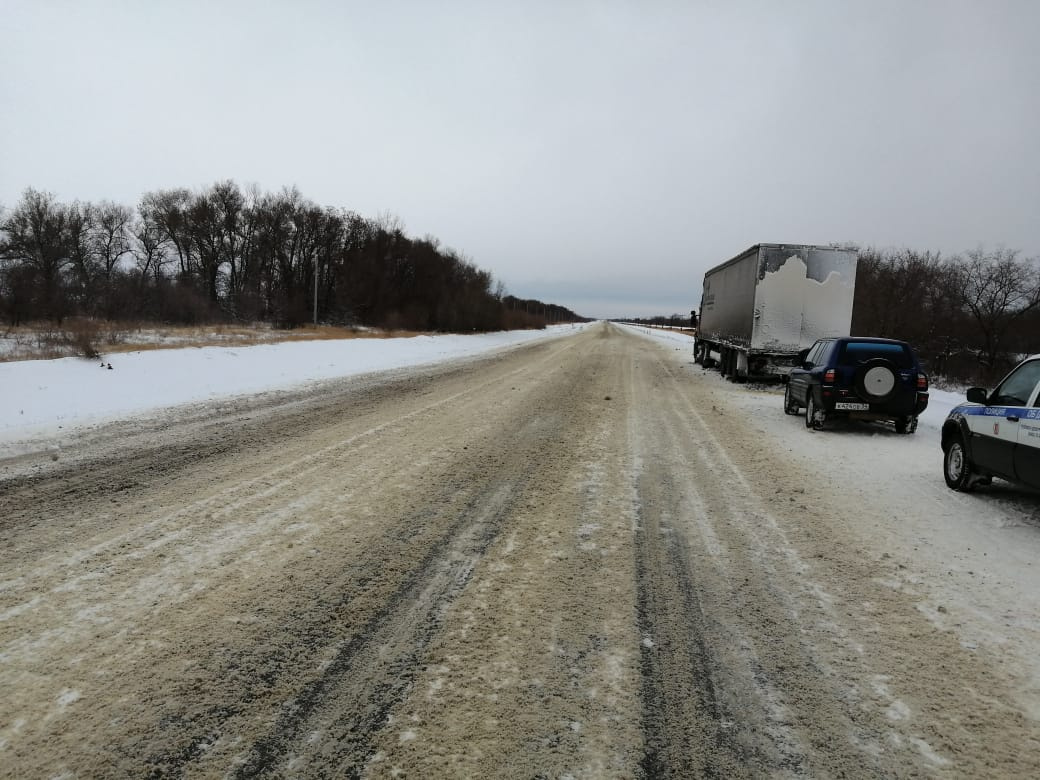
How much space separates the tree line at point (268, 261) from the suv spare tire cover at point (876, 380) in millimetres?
45326

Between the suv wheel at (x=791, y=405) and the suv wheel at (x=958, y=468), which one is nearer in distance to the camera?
the suv wheel at (x=958, y=468)

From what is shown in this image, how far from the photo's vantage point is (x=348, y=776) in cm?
211

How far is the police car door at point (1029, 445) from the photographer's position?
5.07 meters

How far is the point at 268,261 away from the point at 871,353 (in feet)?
207

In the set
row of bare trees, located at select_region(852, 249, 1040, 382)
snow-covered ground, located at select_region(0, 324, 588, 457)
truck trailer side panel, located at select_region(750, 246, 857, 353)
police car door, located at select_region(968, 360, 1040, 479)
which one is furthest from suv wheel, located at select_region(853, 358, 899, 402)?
row of bare trees, located at select_region(852, 249, 1040, 382)

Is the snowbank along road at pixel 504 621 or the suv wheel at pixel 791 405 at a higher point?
the suv wheel at pixel 791 405

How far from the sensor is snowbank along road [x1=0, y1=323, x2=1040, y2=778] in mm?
2297

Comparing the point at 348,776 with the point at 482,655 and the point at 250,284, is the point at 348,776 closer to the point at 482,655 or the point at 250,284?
the point at 482,655

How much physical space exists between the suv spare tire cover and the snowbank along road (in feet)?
10.8

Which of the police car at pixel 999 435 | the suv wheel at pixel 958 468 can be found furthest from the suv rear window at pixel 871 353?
the suv wheel at pixel 958 468

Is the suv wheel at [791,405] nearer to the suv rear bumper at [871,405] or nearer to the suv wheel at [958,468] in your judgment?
the suv rear bumper at [871,405]

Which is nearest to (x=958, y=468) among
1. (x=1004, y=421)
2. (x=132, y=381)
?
(x=1004, y=421)

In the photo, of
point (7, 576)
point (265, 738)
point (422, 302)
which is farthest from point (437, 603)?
point (422, 302)

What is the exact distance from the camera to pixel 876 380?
9.57 m
